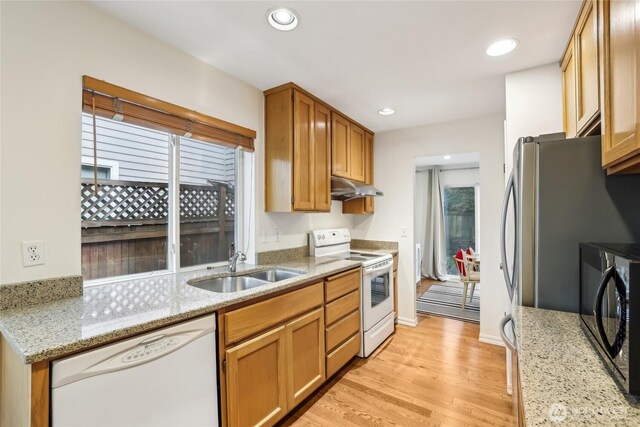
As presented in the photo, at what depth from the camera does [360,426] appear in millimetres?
1753

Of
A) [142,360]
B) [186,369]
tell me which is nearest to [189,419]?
[186,369]

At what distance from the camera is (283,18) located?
1524mm

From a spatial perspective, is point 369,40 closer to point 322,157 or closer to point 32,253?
point 322,157

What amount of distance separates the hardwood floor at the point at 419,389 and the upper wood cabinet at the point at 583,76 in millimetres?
1825

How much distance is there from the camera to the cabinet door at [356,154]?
320cm

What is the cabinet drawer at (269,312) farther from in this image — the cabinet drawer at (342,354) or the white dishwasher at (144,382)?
the cabinet drawer at (342,354)

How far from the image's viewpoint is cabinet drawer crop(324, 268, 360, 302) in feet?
7.07

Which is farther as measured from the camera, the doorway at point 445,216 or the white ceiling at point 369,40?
the doorway at point 445,216

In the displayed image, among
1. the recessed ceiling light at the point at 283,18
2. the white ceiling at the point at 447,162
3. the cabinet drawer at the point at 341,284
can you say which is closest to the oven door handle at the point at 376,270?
the cabinet drawer at the point at 341,284

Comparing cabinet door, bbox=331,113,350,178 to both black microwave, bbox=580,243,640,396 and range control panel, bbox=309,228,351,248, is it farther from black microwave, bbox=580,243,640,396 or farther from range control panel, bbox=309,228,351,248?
black microwave, bbox=580,243,640,396

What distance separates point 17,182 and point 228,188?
4.18 feet

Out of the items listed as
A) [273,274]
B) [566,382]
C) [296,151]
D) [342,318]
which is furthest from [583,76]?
[273,274]

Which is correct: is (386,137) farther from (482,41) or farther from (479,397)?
(479,397)

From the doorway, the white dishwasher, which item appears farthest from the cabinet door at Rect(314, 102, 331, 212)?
the doorway
